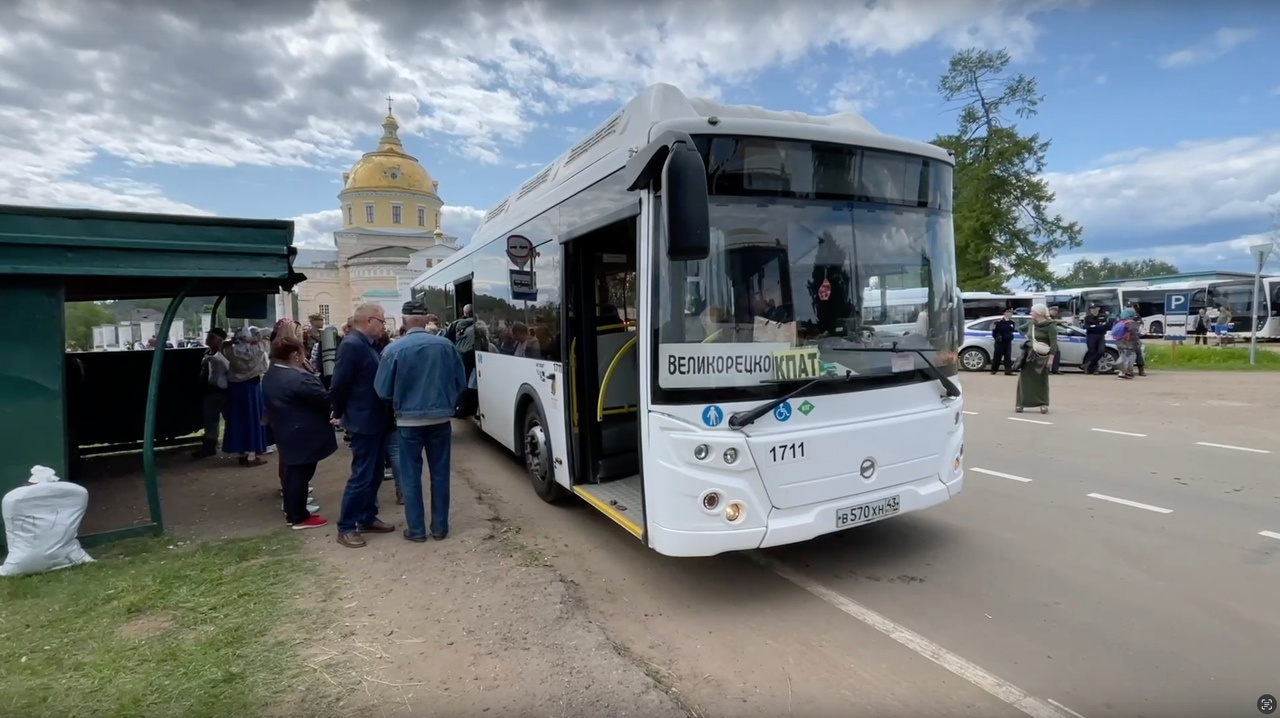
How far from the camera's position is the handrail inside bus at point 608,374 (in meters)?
5.35

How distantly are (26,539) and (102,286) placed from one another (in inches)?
166

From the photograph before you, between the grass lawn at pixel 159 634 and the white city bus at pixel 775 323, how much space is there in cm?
220

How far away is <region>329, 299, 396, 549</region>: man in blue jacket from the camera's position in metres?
5.40

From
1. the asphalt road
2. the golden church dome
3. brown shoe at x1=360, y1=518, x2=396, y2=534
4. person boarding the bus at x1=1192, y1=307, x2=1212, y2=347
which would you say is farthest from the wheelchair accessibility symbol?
the golden church dome

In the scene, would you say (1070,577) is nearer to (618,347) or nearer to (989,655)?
(989,655)

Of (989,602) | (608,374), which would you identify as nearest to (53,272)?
(608,374)

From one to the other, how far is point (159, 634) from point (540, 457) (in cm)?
323

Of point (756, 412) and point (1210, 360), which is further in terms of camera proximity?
point (1210, 360)

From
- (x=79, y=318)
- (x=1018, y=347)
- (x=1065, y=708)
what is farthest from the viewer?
(x=1018, y=347)

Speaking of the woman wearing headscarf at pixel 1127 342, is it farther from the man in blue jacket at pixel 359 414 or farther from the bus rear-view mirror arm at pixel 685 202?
the man in blue jacket at pixel 359 414

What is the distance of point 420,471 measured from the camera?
5.46 m

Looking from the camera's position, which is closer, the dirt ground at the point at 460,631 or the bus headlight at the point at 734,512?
the dirt ground at the point at 460,631

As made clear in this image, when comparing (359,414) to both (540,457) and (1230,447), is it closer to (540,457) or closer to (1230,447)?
(540,457)

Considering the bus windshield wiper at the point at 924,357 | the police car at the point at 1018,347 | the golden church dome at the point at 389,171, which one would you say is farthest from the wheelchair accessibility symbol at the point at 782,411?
the golden church dome at the point at 389,171
